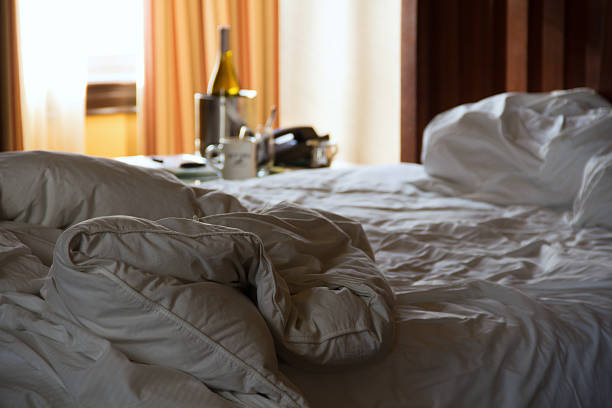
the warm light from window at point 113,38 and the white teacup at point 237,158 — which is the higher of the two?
the warm light from window at point 113,38

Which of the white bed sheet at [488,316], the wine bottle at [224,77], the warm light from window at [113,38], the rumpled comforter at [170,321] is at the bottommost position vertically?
the white bed sheet at [488,316]

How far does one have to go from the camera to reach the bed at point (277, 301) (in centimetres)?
66

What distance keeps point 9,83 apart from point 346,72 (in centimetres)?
168

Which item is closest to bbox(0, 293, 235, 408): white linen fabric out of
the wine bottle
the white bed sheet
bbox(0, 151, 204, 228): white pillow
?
the white bed sheet

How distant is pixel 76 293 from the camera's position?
0.67 m

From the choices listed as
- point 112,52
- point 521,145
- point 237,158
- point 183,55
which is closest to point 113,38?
point 112,52

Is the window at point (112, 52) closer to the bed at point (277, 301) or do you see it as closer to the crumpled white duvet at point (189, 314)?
the bed at point (277, 301)

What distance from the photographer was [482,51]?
2.24 metres

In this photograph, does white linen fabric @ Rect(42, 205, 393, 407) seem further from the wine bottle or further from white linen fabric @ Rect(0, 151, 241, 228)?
the wine bottle

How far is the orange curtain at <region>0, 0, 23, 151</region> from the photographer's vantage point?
2.91m

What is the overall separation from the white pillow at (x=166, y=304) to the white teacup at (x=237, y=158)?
1287 millimetres

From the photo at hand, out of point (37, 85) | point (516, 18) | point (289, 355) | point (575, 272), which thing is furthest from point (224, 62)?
point (289, 355)

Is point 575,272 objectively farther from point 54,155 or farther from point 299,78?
point 299,78

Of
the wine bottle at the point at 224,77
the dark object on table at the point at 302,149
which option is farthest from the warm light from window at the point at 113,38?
the dark object on table at the point at 302,149
